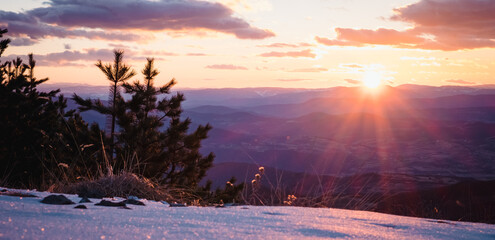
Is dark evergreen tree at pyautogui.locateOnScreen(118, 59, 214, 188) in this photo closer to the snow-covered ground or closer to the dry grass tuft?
the dry grass tuft

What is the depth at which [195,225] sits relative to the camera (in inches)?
95.2

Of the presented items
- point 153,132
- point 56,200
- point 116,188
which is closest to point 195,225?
point 56,200

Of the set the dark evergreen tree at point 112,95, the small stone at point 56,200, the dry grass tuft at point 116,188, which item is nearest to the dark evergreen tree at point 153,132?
the dark evergreen tree at point 112,95

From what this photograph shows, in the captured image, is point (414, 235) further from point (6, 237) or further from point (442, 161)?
point (442, 161)

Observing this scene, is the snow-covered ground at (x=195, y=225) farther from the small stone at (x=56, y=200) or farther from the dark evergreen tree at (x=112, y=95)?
the dark evergreen tree at (x=112, y=95)

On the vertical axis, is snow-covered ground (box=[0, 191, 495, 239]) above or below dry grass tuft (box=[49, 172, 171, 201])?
above

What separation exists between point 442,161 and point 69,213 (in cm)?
12837

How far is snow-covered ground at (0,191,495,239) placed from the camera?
6.54 ft

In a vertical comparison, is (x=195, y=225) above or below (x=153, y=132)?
above

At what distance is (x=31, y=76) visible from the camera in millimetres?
16391

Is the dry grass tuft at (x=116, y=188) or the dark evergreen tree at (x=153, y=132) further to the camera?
the dark evergreen tree at (x=153, y=132)

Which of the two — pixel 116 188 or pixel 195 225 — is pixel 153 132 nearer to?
pixel 116 188

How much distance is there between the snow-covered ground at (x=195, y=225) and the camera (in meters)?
1.99

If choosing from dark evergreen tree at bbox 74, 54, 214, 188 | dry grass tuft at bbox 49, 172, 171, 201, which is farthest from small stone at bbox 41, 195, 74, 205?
dark evergreen tree at bbox 74, 54, 214, 188
